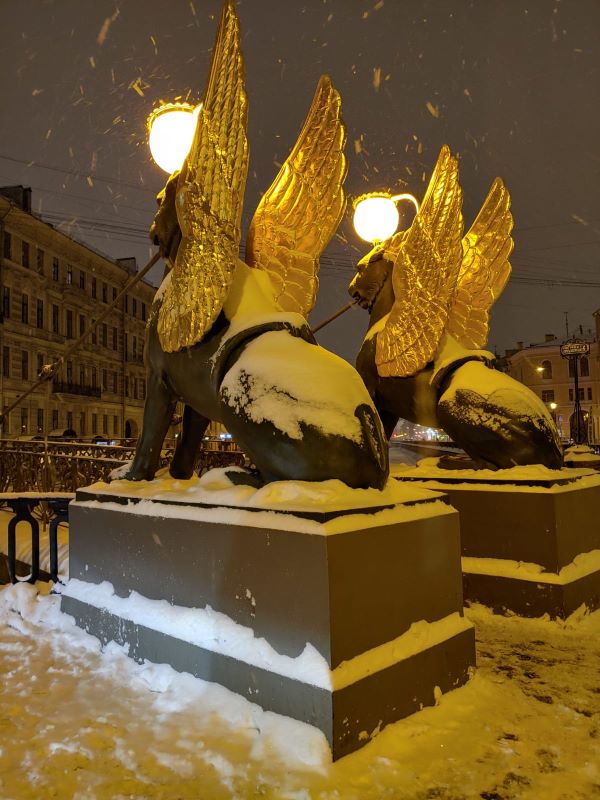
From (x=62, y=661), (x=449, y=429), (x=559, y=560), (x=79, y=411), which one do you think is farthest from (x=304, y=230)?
(x=79, y=411)

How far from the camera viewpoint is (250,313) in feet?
10.4

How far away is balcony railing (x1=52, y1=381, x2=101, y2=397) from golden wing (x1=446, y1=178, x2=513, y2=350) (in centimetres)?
3849

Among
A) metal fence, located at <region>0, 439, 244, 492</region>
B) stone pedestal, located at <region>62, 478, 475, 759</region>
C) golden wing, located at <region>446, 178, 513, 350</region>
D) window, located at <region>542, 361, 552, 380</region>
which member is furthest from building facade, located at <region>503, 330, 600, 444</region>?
stone pedestal, located at <region>62, 478, 475, 759</region>

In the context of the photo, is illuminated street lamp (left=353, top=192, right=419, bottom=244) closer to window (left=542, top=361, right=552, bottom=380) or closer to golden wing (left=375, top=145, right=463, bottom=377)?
golden wing (left=375, top=145, right=463, bottom=377)

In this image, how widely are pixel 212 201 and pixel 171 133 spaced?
137cm

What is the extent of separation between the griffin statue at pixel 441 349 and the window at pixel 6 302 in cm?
3748

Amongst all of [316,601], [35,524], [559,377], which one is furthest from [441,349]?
[559,377]

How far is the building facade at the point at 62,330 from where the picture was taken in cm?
3662

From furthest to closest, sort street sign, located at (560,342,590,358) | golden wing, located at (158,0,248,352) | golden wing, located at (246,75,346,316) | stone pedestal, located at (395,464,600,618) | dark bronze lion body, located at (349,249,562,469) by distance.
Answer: street sign, located at (560,342,590,358)
dark bronze lion body, located at (349,249,562,469)
golden wing, located at (246,75,346,316)
stone pedestal, located at (395,464,600,618)
golden wing, located at (158,0,248,352)

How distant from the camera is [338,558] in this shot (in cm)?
221

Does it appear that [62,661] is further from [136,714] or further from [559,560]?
[559,560]

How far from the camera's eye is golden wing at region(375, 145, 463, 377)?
4648 mm

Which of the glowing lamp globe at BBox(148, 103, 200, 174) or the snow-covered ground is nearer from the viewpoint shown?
the snow-covered ground

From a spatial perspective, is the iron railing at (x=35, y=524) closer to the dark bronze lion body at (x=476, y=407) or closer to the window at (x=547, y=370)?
the dark bronze lion body at (x=476, y=407)
